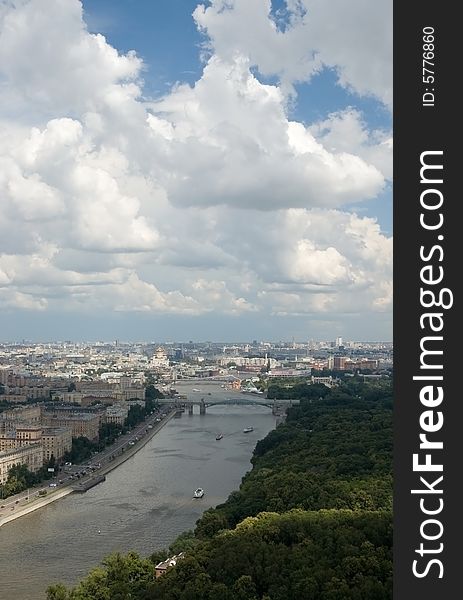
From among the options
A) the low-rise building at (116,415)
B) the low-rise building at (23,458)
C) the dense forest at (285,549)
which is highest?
the dense forest at (285,549)

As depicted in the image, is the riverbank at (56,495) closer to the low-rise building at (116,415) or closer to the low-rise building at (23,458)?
the low-rise building at (23,458)

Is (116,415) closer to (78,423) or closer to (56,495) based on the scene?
(78,423)

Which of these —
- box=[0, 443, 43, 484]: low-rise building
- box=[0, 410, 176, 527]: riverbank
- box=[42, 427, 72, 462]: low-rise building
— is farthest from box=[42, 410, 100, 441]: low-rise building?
box=[0, 443, 43, 484]: low-rise building

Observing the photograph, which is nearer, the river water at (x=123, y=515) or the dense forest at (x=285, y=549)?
the dense forest at (x=285, y=549)

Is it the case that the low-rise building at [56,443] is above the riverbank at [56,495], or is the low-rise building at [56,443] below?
above

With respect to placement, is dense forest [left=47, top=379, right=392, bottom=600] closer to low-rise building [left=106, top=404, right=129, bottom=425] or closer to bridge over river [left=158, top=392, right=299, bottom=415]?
low-rise building [left=106, top=404, right=129, bottom=425]

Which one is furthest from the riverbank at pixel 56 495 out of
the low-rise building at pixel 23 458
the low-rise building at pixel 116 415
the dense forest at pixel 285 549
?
the dense forest at pixel 285 549

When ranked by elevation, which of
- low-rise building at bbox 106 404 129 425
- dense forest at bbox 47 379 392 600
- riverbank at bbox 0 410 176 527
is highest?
dense forest at bbox 47 379 392 600
